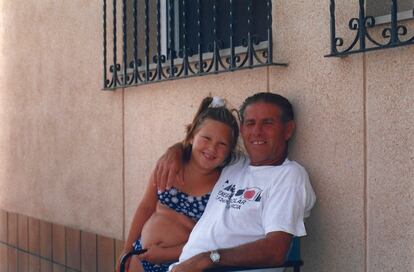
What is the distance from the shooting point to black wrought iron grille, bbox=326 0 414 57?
3.03 m

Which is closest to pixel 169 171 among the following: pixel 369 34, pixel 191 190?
pixel 191 190

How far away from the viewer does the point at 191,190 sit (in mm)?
3863

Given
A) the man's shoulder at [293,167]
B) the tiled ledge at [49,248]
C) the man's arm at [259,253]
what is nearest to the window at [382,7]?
the man's shoulder at [293,167]

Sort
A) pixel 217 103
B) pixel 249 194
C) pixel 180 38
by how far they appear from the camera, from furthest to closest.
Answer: pixel 180 38, pixel 217 103, pixel 249 194

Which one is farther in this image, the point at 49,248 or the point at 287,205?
the point at 49,248

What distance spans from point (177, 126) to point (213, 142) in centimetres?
96

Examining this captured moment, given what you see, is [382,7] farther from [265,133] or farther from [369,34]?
[265,133]

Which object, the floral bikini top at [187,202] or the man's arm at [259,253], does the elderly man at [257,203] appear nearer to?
the man's arm at [259,253]

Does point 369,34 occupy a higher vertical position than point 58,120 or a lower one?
higher

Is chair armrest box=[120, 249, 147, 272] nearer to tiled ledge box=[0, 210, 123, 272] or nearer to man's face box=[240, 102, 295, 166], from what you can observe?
man's face box=[240, 102, 295, 166]

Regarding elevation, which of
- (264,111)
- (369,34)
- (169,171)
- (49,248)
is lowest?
(49,248)

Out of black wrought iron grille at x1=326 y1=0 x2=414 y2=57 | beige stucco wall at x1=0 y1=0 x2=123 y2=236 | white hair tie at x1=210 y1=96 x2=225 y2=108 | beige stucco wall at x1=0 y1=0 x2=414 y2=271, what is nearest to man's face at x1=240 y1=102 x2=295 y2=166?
beige stucco wall at x1=0 y1=0 x2=414 y2=271

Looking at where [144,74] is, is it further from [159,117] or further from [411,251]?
[411,251]

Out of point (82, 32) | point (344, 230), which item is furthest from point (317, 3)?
point (82, 32)
